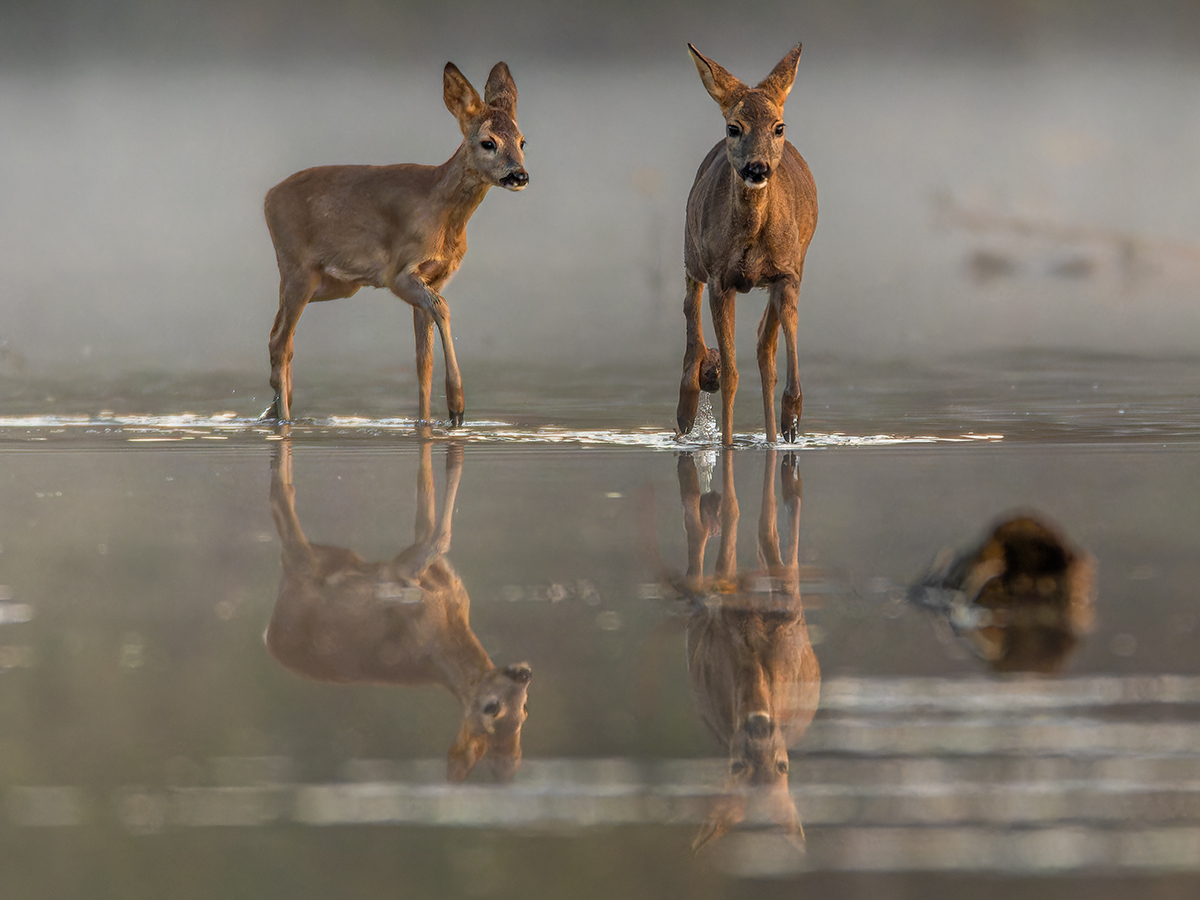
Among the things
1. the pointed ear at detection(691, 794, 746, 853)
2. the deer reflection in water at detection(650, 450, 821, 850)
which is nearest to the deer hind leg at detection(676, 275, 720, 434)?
the deer reflection in water at detection(650, 450, 821, 850)

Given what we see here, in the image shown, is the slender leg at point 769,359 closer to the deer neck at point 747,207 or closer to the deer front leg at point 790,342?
the deer front leg at point 790,342

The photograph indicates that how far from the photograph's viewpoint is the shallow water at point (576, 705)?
0.97 metres

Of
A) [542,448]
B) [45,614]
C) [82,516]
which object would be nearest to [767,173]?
[542,448]

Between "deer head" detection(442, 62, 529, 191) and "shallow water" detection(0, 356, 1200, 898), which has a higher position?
"deer head" detection(442, 62, 529, 191)

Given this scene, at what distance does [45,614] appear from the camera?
1.83 meters

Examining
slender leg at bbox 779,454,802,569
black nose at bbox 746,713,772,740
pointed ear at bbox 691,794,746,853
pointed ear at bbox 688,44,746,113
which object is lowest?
pointed ear at bbox 691,794,746,853

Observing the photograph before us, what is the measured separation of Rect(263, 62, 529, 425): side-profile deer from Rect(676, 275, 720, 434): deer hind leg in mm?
885

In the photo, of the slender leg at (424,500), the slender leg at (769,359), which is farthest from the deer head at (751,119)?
the slender leg at (424,500)

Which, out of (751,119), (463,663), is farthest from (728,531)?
(751,119)

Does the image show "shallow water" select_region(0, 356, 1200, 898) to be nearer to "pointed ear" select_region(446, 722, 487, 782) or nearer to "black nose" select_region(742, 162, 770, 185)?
"pointed ear" select_region(446, 722, 487, 782)

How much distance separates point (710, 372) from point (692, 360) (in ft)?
0.26

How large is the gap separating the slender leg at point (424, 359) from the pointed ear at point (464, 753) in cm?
424

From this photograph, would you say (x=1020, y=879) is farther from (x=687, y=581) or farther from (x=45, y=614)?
(x=45, y=614)

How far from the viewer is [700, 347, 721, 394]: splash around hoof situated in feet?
16.2
